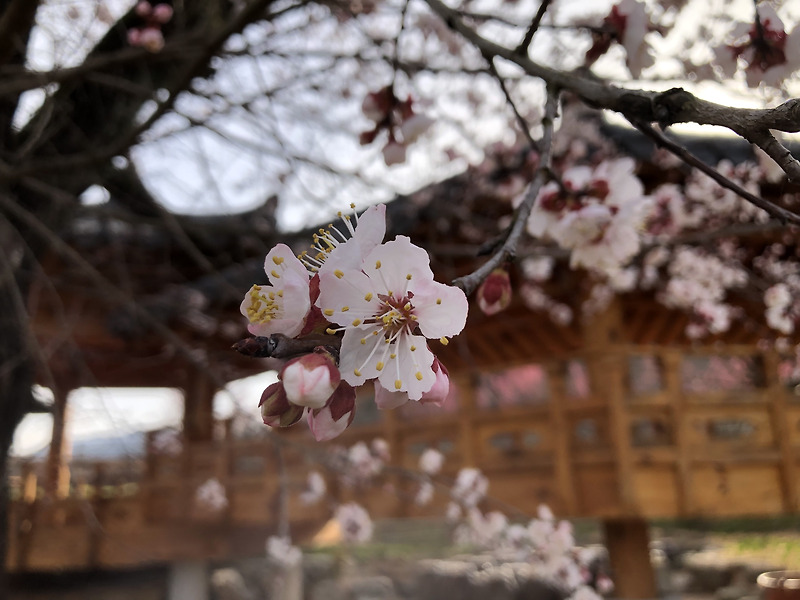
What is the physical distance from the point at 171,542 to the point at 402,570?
355 centimetres

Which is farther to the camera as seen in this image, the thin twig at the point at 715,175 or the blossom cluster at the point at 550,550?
the blossom cluster at the point at 550,550

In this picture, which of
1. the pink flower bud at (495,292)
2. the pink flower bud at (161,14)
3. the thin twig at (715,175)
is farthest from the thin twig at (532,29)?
the pink flower bud at (161,14)

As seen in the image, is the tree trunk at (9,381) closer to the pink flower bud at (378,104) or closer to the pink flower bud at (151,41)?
the pink flower bud at (151,41)

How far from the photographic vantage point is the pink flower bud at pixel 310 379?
516 mm

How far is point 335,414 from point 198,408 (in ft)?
18.9

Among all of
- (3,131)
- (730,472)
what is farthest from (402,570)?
(3,131)

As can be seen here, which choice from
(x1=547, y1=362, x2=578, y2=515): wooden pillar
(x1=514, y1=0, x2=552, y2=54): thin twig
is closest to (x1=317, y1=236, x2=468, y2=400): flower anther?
(x1=514, y1=0, x2=552, y2=54): thin twig

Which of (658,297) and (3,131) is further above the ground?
(3,131)

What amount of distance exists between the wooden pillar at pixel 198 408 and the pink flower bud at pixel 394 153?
4792 mm

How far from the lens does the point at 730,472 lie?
3520 millimetres

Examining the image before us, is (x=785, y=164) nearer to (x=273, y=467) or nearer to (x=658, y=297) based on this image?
(x=658, y=297)

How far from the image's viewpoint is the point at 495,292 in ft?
2.76

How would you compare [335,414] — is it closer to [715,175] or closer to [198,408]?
[715,175]

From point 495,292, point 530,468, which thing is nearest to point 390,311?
point 495,292
